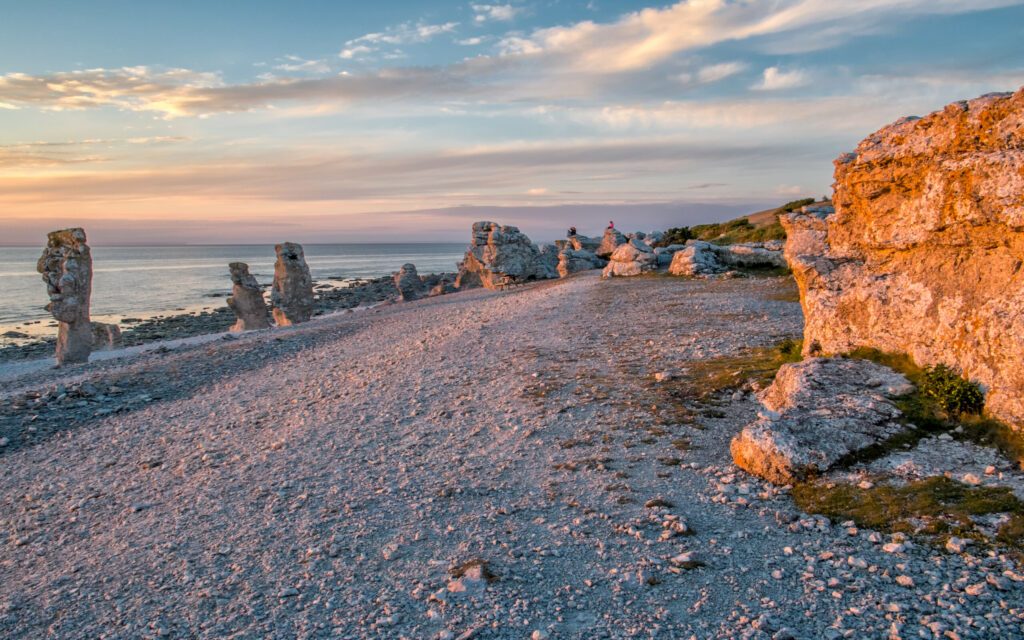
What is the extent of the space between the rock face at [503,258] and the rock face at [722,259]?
13176 mm

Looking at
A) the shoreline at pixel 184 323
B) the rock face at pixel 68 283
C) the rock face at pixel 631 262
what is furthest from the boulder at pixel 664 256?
the rock face at pixel 68 283

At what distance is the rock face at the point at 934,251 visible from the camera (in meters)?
8.69

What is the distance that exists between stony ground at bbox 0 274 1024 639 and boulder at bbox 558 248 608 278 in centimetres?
3102

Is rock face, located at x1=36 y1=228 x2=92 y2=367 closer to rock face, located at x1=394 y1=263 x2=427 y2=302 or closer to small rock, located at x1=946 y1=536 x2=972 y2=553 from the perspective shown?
rock face, located at x1=394 y1=263 x2=427 y2=302

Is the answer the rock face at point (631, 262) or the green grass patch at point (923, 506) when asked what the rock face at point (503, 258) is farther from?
the green grass patch at point (923, 506)

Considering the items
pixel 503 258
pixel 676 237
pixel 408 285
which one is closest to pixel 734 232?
pixel 676 237

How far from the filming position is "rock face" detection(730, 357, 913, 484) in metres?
8.38

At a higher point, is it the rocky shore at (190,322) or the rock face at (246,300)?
the rock face at (246,300)

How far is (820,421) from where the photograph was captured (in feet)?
29.3

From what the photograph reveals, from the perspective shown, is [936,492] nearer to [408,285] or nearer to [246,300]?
[246,300]

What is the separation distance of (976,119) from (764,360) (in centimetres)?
585

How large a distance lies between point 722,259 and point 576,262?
1538 centimetres

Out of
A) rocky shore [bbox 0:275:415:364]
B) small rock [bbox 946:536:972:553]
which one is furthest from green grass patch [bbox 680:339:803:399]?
rocky shore [bbox 0:275:415:364]

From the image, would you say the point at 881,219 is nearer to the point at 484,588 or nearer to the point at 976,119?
the point at 976,119
